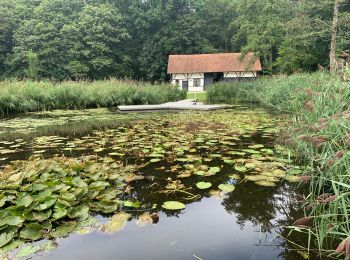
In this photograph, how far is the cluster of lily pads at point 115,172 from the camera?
→ 7.82ft

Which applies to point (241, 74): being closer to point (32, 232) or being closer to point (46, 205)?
point (46, 205)

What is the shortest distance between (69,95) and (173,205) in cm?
1086

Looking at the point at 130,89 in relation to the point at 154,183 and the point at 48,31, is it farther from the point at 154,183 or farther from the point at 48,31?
the point at 48,31

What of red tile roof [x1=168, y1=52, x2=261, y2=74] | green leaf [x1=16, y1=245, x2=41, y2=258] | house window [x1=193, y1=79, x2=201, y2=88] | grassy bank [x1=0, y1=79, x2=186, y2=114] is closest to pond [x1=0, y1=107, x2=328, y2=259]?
green leaf [x1=16, y1=245, x2=41, y2=258]

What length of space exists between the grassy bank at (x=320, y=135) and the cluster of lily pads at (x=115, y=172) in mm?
527

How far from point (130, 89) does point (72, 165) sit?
451 inches

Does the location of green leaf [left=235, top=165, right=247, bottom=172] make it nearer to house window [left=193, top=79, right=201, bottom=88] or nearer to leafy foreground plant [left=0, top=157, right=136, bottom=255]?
leafy foreground plant [left=0, top=157, right=136, bottom=255]

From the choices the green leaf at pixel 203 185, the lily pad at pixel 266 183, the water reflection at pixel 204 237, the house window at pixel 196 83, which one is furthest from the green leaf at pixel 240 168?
the house window at pixel 196 83

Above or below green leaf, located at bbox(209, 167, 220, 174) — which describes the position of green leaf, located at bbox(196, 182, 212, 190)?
below

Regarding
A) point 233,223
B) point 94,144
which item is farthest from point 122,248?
point 94,144

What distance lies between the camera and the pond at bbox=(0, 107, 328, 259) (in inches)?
84.1

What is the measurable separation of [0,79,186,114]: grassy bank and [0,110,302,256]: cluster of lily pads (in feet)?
19.8

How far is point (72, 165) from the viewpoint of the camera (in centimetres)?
331

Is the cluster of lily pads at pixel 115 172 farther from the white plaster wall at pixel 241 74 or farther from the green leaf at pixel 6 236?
the white plaster wall at pixel 241 74
